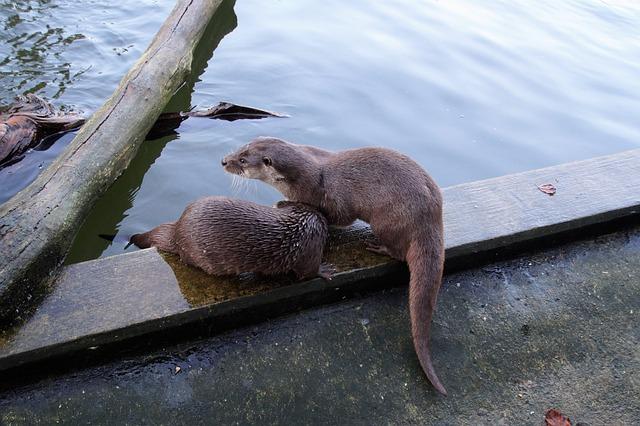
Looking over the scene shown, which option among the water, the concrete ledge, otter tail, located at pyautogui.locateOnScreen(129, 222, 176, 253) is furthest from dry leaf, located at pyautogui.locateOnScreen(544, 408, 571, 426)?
the water

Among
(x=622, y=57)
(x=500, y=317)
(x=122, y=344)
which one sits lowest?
(x=622, y=57)

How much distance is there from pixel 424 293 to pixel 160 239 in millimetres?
1179

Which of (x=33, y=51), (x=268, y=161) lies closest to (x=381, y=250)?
(x=268, y=161)

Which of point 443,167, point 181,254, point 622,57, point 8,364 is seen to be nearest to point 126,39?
point 443,167

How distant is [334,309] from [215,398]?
25.3 inches

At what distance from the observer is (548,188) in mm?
3242

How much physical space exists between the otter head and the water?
1156mm

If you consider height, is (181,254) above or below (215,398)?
above

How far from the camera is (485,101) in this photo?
5.86m

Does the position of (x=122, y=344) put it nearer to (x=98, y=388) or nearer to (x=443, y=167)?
(x=98, y=388)

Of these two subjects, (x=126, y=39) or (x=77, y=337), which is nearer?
(x=77, y=337)

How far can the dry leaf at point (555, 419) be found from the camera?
2316mm

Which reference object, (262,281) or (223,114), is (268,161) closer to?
(262,281)

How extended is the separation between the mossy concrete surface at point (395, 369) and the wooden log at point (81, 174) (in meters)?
0.44
